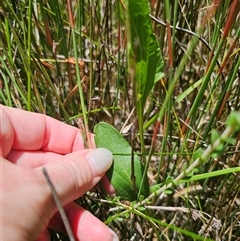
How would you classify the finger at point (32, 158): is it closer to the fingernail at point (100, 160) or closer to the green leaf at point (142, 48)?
the fingernail at point (100, 160)

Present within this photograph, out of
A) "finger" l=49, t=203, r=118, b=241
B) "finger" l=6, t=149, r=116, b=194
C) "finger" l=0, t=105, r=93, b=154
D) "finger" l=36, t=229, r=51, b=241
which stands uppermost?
"finger" l=0, t=105, r=93, b=154

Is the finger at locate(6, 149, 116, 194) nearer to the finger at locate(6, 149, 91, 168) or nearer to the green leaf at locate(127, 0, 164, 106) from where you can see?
the finger at locate(6, 149, 91, 168)

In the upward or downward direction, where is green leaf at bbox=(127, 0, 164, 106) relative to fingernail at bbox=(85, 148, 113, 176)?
upward

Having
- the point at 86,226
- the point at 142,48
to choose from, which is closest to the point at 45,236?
the point at 86,226

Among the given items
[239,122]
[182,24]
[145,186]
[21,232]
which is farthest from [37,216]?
[182,24]

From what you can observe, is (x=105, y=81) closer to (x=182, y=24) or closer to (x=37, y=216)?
(x=182, y=24)

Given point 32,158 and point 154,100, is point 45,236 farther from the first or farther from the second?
point 154,100

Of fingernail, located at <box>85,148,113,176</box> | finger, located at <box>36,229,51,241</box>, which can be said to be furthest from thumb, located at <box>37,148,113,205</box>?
finger, located at <box>36,229,51,241</box>
